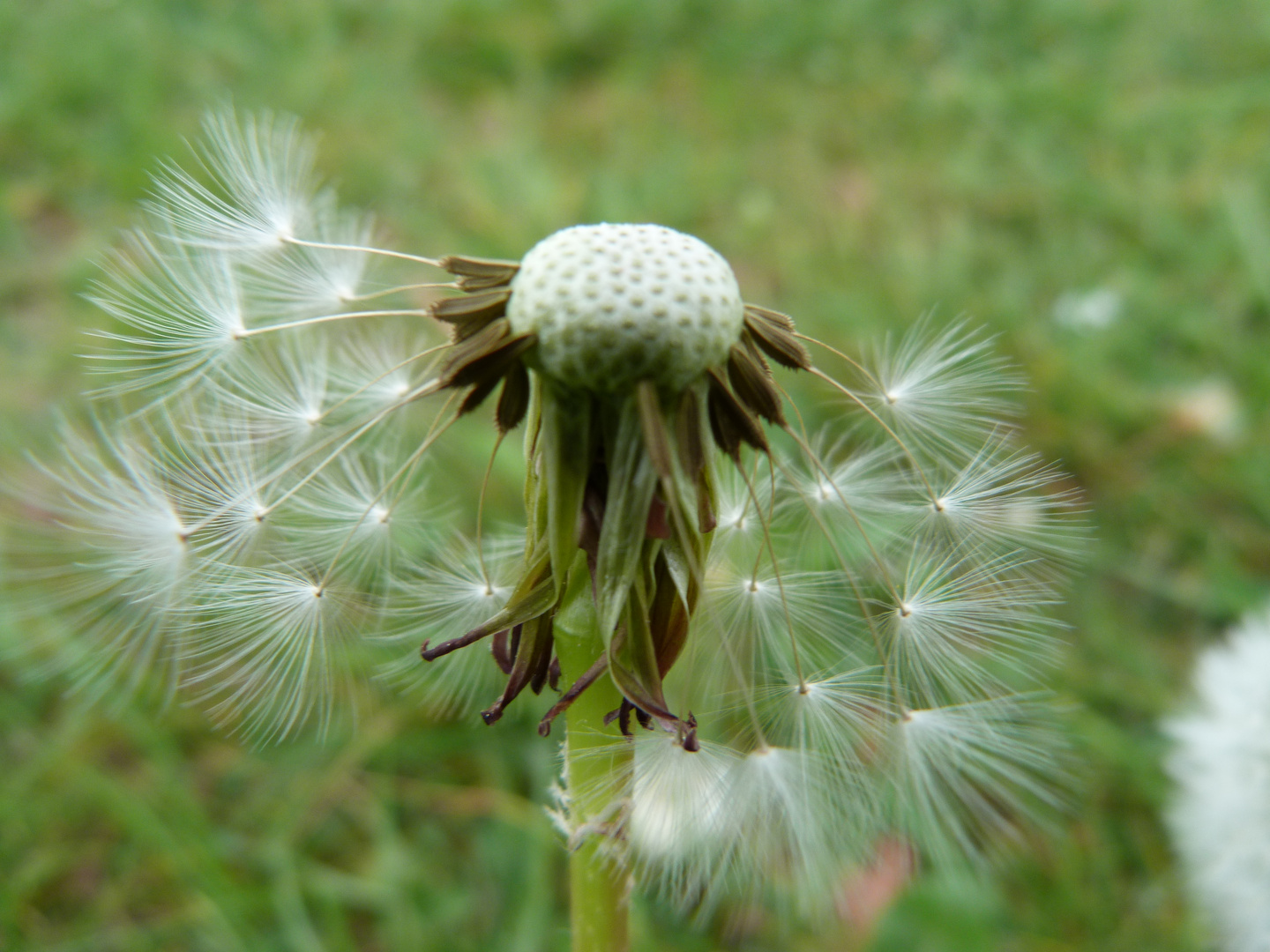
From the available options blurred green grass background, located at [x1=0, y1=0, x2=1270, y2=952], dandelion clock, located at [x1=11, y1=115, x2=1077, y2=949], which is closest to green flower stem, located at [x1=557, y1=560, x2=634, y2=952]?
dandelion clock, located at [x1=11, y1=115, x2=1077, y2=949]

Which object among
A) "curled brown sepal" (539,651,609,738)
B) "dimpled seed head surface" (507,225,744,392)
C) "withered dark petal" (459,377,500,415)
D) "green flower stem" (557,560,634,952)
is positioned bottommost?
"green flower stem" (557,560,634,952)

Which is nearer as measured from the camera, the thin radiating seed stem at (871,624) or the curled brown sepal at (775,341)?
the curled brown sepal at (775,341)

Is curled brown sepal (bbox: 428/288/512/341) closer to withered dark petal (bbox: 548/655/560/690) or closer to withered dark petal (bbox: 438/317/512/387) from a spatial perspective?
withered dark petal (bbox: 438/317/512/387)

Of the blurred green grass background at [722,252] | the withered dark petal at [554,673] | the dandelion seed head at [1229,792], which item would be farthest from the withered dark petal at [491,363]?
the dandelion seed head at [1229,792]

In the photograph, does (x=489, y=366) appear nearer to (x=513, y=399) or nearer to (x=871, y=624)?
(x=513, y=399)

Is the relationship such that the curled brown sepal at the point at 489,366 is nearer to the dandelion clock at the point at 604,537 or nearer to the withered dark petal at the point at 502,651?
the dandelion clock at the point at 604,537

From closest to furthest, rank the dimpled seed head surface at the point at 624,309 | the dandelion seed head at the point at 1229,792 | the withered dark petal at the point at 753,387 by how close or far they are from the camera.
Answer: the dimpled seed head surface at the point at 624,309, the withered dark petal at the point at 753,387, the dandelion seed head at the point at 1229,792
